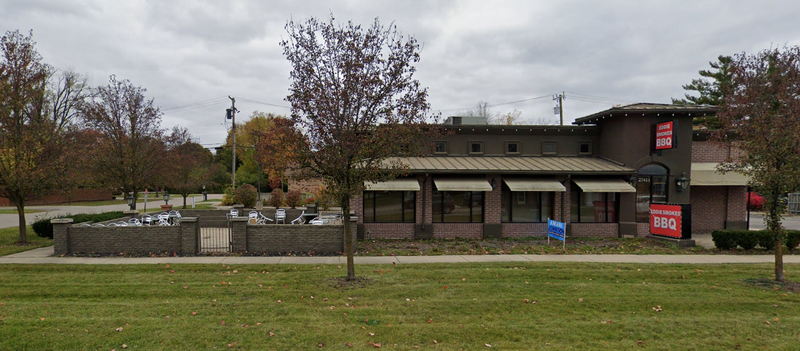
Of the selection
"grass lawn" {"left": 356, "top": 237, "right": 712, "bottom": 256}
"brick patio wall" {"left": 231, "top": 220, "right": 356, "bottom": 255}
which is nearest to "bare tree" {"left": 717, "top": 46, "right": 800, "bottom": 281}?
"grass lawn" {"left": 356, "top": 237, "right": 712, "bottom": 256}

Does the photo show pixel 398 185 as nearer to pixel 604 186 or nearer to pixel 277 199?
pixel 604 186

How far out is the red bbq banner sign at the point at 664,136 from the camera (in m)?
18.4

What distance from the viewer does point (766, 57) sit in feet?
37.9

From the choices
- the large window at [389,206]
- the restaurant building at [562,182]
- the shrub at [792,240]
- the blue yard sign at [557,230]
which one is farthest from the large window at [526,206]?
the shrub at [792,240]

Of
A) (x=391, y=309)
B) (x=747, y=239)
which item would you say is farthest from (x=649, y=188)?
(x=391, y=309)

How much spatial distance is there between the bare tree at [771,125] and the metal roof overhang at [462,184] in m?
8.59

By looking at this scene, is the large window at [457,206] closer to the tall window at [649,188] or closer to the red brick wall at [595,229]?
the red brick wall at [595,229]

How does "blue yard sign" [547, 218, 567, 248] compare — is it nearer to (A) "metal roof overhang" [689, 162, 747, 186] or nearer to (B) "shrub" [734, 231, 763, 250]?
(B) "shrub" [734, 231, 763, 250]

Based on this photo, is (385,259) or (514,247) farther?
(514,247)

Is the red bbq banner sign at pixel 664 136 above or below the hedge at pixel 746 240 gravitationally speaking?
above

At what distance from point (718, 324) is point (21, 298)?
1278 centimetres

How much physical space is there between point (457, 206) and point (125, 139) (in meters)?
18.6

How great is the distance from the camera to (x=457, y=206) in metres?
19.0

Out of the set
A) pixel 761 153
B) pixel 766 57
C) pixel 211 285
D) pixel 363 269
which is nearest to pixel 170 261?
pixel 211 285
